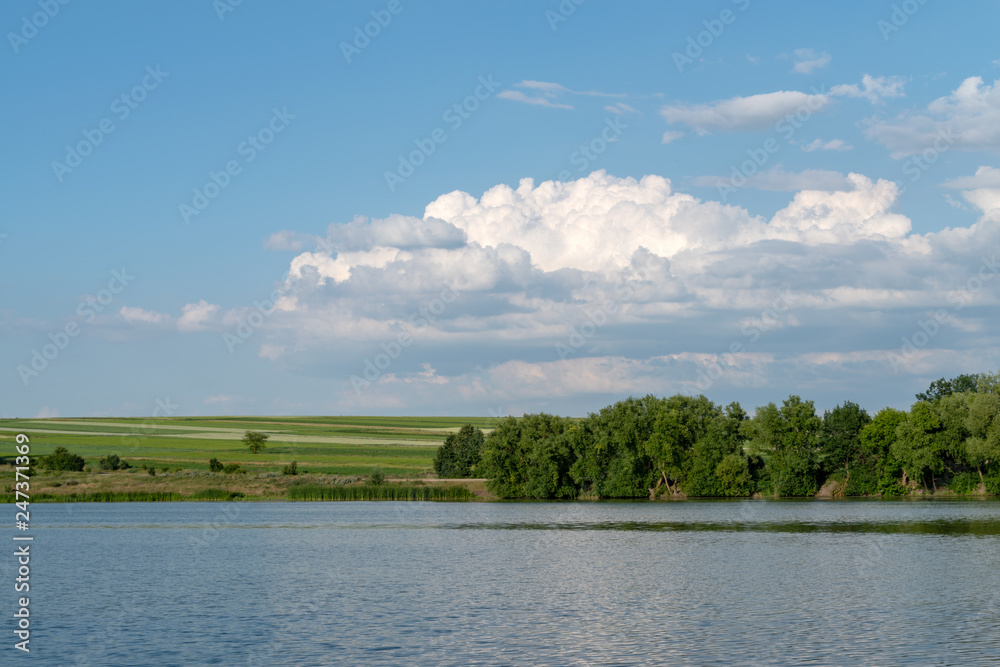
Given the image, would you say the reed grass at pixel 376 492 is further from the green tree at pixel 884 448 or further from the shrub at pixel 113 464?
the green tree at pixel 884 448

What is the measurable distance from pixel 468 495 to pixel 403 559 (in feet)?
278

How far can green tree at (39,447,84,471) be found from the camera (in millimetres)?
150000

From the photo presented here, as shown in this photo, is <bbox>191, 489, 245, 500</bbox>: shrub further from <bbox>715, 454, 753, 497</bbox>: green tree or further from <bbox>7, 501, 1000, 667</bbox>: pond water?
<bbox>715, 454, 753, 497</bbox>: green tree

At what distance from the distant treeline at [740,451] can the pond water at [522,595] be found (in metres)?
52.2

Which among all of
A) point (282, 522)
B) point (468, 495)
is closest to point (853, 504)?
point (468, 495)

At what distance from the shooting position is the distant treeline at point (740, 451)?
129 metres

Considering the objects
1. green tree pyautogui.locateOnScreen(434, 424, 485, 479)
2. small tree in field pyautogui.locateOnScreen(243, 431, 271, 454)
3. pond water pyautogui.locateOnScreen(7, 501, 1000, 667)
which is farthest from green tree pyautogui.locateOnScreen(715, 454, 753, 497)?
small tree in field pyautogui.locateOnScreen(243, 431, 271, 454)

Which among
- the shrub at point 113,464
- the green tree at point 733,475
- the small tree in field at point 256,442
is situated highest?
the small tree in field at point 256,442

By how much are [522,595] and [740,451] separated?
10409 centimetres

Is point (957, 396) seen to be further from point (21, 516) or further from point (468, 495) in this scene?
point (21, 516)

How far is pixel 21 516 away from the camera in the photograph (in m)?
96.2

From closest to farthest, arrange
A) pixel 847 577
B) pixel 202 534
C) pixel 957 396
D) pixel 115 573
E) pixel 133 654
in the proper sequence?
pixel 133 654, pixel 847 577, pixel 115 573, pixel 202 534, pixel 957 396

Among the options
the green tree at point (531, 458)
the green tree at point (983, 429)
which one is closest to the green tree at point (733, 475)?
the green tree at point (531, 458)

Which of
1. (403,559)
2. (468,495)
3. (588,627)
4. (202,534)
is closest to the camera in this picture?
(588,627)
